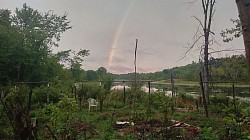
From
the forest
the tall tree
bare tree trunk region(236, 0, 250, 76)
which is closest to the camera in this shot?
bare tree trunk region(236, 0, 250, 76)

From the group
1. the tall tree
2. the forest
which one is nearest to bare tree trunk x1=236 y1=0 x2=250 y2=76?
the forest

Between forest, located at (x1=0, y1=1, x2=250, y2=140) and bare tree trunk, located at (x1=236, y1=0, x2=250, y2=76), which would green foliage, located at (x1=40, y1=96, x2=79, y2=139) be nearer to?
forest, located at (x1=0, y1=1, x2=250, y2=140)

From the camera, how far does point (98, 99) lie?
14398 mm

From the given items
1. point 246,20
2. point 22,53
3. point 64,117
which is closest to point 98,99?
point 22,53

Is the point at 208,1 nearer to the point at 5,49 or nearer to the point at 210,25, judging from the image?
the point at 210,25

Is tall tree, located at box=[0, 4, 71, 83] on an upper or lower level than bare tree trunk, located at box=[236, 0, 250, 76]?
upper

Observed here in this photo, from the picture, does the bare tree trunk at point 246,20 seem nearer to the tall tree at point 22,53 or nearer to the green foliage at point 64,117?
the green foliage at point 64,117

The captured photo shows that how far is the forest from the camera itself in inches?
159

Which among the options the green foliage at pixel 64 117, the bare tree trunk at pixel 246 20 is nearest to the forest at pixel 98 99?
the green foliage at pixel 64 117

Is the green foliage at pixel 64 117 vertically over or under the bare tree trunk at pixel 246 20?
under

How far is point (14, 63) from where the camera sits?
51.5ft

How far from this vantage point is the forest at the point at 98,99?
159 inches

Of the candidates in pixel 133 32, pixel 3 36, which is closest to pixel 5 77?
pixel 3 36

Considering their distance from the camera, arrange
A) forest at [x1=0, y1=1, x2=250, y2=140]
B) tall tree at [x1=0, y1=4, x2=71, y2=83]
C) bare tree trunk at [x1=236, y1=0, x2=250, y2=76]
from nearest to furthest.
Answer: bare tree trunk at [x1=236, y1=0, x2=250, y2=76], forest at [x1=0, y1=1, x2=250, y2=140], tall tree at [x1=0, y1=4, x2=71, y2=83]
